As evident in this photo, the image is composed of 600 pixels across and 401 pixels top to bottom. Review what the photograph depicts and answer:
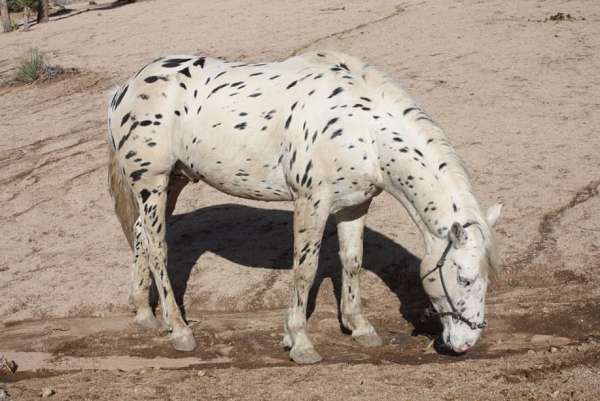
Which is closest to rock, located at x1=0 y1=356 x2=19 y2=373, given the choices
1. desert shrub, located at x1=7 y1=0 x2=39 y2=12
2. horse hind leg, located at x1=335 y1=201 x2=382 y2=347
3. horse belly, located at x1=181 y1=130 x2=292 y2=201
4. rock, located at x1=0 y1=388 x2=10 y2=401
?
rock, located at x1=0 y1=388 x2=10 y2=401

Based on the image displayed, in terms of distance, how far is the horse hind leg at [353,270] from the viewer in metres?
5.19

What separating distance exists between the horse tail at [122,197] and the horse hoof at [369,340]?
196cm

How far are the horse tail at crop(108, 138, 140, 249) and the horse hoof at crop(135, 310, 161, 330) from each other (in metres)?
0.59

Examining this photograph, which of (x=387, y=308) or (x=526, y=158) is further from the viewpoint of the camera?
(x=526, y=158)

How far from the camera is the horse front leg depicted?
477cm

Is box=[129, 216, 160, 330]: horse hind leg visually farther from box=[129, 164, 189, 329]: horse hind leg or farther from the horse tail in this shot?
the horse tail

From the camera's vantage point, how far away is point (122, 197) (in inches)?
231

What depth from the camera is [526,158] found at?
807 cm

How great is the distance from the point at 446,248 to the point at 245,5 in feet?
47.4

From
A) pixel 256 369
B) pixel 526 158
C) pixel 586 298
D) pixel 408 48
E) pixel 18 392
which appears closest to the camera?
pixel 18 392

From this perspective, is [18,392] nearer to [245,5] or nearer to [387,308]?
[387,308]

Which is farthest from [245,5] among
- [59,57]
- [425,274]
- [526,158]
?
[425,274]

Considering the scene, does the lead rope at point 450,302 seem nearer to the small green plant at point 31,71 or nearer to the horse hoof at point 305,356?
the horse hoof at point 305,356

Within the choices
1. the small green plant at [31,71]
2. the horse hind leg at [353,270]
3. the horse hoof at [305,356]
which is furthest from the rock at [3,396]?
the small green plant at [31,71]
